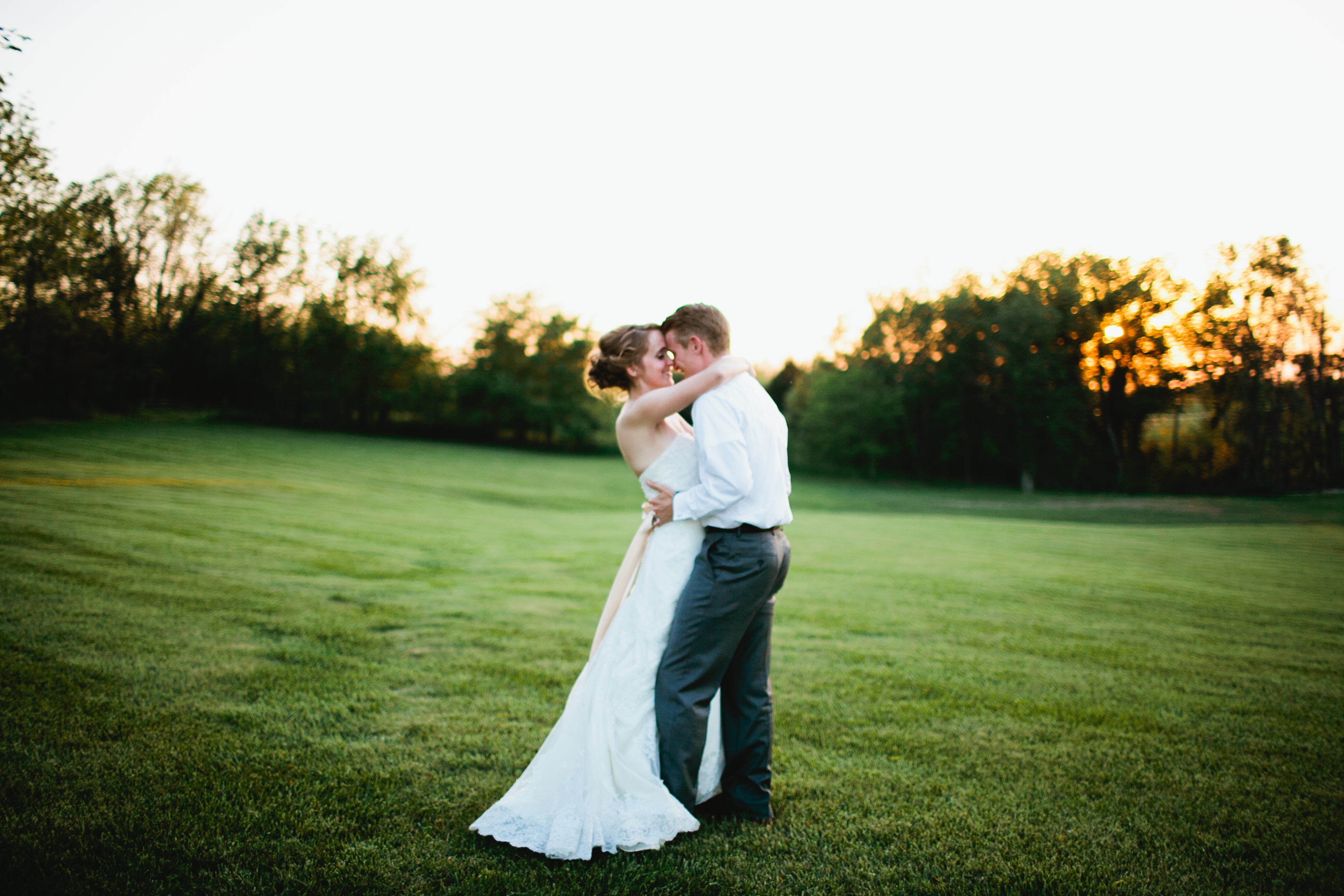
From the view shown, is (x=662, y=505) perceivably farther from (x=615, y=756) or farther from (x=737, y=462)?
(x=615, y=756)

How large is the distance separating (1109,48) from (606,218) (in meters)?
21.6

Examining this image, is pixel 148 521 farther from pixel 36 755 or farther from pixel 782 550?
pixel 782 550

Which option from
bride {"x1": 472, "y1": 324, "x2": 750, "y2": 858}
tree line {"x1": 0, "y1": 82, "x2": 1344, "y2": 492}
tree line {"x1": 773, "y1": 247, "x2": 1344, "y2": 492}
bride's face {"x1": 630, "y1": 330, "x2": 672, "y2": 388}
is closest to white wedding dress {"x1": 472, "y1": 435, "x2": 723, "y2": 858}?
bride {"x1": 472, "y1": 324, "x2": 750, "y2": 858}

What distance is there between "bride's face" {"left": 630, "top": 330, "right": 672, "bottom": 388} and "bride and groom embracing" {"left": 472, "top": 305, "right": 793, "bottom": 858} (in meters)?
0.06

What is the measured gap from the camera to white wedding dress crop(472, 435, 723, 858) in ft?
9.58

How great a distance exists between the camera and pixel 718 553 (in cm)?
311

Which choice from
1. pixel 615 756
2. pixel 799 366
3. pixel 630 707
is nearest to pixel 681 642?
pixel 630 707

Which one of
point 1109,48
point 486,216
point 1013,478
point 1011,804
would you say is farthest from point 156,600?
point 1013,478

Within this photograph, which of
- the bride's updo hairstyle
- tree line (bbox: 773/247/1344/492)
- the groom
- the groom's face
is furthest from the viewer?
tree line (bbox: 773/247/1344/492)

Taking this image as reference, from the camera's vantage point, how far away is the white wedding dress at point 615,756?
292cm

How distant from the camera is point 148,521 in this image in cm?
1044

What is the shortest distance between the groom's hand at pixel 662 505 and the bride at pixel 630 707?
5cm

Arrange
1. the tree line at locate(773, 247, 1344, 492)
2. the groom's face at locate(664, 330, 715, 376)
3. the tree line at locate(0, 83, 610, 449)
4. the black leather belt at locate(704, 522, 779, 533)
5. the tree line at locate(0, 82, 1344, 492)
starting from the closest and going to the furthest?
the black leather belt at locate(704, 522, 779, 533)
the groom's face at locate(664, 330, 715, 376)
the tree line at locate(0, 83, 610, 449)
the tree line at locate(0, 82, 1344, 492)
the tree line at locate(773, 247, 1344, 492)

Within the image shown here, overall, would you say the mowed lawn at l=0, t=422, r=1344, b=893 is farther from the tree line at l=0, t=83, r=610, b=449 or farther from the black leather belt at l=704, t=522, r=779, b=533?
the tree line at l=0, t=83, r=610, b=449
